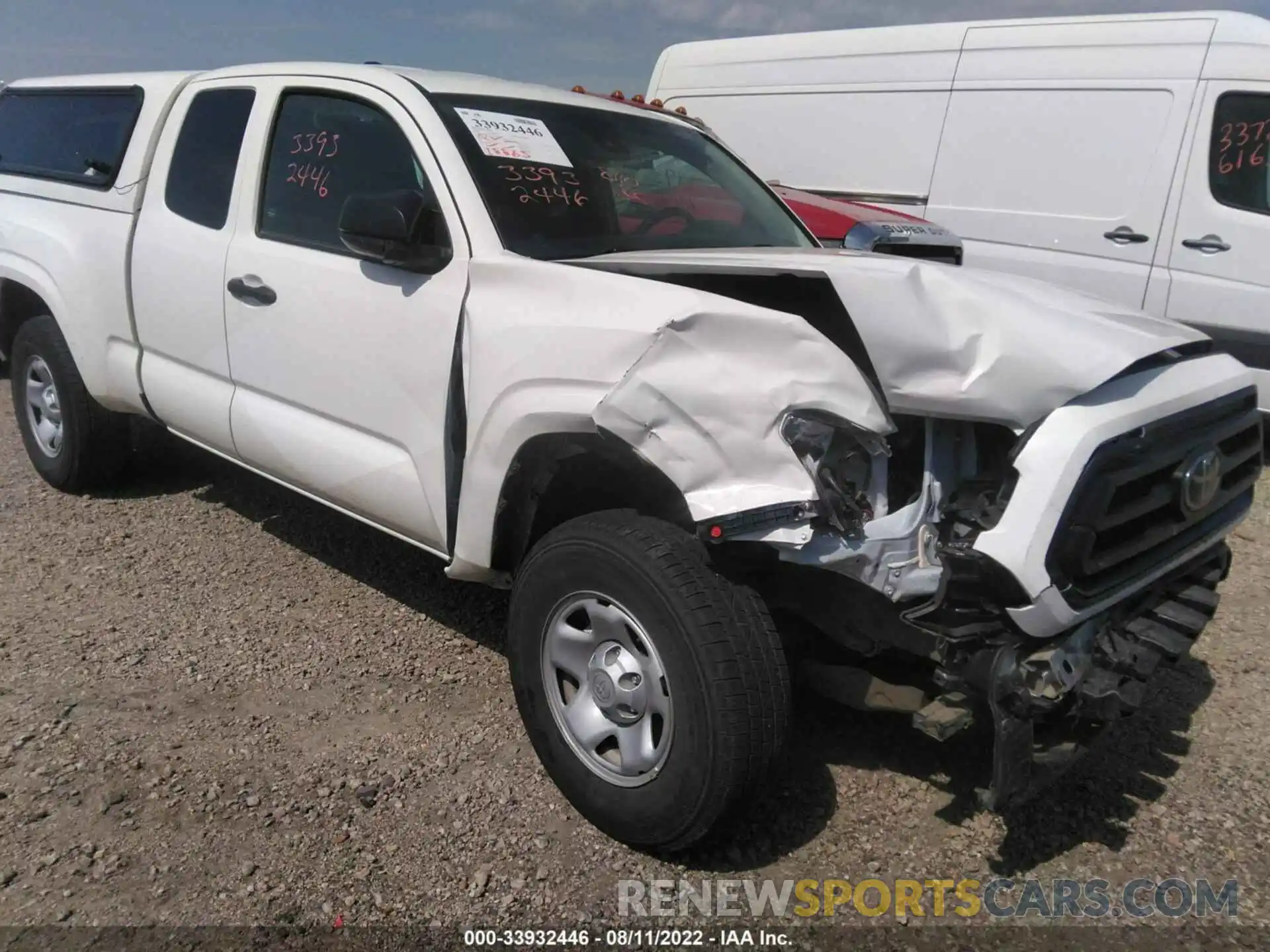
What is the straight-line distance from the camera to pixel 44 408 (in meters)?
5.14

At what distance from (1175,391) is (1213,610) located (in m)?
0.65

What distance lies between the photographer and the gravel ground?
2.60 metres

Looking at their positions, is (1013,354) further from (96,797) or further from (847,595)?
(96,797)

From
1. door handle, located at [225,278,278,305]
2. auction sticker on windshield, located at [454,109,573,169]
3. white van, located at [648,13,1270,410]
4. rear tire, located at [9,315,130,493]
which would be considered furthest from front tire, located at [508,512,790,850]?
white van, located at [648,13,1270,410]

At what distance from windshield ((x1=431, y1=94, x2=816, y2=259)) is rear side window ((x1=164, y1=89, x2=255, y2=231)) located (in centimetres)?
107

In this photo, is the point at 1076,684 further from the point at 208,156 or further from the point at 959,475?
the point at 208,156

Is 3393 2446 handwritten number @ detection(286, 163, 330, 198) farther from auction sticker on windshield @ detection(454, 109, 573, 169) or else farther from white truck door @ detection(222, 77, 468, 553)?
auction sticker on windshield @ detection(454, 109, 573, 169)

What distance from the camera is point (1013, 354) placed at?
2.31 meters

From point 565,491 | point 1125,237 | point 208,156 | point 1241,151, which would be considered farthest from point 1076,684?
point 1241,151

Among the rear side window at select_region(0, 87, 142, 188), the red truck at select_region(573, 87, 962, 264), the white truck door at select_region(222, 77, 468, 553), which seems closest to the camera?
the white truck door at select_region(222, 77, 468, 553)

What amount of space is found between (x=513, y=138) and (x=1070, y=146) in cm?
460

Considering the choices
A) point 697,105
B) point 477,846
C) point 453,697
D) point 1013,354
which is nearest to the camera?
point 1013,354

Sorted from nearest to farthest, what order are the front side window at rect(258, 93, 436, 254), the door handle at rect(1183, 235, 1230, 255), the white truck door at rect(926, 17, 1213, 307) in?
1. the front side window at rect(258, 93, 436, 254)
2. the door handle at rect(1183, 235, 1230, 255)
3. the white truck door at rect(926, 17, 1213, 307)

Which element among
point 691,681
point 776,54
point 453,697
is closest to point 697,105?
point 776,54
